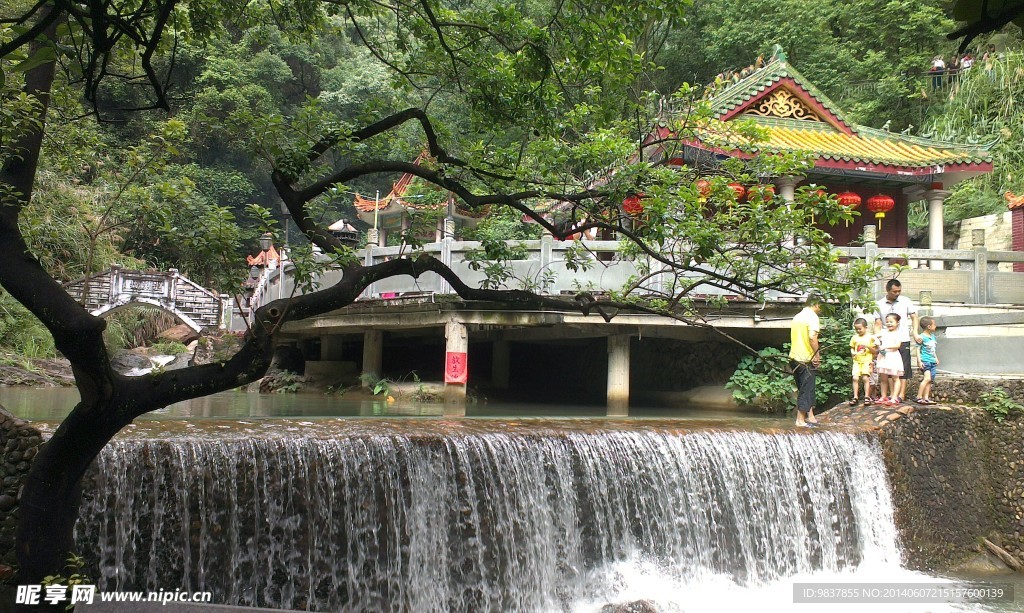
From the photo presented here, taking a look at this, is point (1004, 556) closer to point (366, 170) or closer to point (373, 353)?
point (366, 170)

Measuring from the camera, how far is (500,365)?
1620cm

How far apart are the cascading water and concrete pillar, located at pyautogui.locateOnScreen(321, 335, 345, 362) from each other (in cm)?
894

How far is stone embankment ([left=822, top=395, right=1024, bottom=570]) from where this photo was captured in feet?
28.8

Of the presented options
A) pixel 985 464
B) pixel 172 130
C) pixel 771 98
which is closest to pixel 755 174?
pixel 172 130

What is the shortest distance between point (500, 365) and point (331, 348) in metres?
3.74

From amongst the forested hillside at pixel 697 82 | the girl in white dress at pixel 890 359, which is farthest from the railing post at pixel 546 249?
the girl in white dress at pixel 890 359

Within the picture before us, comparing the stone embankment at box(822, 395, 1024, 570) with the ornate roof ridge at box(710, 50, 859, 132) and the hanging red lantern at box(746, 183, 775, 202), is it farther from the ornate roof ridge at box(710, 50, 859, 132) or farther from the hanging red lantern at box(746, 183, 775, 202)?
the ornate roof ridge at box(710, 50, 859, 132)

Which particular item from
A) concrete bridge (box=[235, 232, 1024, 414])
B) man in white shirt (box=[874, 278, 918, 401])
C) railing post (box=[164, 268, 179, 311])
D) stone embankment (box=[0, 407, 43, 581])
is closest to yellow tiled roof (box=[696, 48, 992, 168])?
concrete bridge (box=[235, 232, 1024, 414])

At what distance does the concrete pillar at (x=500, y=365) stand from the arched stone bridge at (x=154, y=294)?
757cm

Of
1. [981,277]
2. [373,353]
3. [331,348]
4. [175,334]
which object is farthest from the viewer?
[175,334]

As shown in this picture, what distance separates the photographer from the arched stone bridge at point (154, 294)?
1950 cm

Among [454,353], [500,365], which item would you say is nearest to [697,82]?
[500,365]

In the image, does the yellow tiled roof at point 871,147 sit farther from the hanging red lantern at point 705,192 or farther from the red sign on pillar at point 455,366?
the hanging red lantern at point 705,192

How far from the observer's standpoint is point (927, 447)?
359 inches
